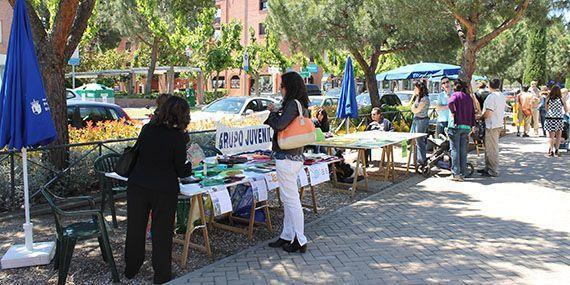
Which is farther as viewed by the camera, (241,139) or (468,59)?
(468,59)

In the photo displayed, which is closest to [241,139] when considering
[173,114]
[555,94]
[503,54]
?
[173,114]

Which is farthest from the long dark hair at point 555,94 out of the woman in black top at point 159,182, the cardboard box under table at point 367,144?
the woman in black top at point 159,182

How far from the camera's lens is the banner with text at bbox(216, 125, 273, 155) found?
6.25 metres

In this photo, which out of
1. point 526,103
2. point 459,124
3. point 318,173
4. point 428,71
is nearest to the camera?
point 318,173

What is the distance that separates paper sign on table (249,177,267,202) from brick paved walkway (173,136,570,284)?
0.57 m

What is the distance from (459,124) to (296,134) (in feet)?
16.7

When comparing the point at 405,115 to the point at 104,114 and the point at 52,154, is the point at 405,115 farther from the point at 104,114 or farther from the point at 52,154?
the point at 52,154

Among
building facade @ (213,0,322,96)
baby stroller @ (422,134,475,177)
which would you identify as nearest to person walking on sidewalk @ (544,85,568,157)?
baby stroller @ (422,134,475,177)

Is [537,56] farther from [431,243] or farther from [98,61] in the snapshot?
[431,243]

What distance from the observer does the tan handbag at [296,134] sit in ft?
16.9

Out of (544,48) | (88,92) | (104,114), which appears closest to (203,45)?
(88,92)

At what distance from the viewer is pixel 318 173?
259 inches

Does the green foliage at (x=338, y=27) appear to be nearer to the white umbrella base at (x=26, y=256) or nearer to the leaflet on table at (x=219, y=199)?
the leaflet on table at (x=219, y=199)

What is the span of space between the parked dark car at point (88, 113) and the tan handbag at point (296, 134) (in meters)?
6.81
